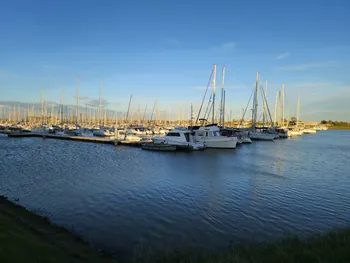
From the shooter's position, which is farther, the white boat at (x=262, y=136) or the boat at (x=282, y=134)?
the boat at (x=282, y=134)

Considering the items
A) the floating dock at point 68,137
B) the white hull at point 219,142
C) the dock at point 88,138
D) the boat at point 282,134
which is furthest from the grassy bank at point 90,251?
the boat at point 282,134

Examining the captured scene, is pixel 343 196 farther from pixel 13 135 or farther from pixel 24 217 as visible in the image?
pixel 13 135

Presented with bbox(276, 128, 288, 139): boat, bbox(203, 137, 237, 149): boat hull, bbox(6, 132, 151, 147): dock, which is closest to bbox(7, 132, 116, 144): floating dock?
bbox(6, 132, 151, 147): dock

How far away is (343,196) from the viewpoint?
17188mm

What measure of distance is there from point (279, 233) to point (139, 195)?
845 cm

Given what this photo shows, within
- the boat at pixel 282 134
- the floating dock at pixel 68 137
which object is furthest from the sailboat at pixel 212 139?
the boat at pixel 282 134

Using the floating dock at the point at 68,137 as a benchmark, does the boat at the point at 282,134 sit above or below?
above

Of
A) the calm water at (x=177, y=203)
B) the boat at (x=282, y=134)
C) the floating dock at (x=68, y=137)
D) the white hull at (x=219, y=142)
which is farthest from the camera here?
the boat at (x=282, y=134)

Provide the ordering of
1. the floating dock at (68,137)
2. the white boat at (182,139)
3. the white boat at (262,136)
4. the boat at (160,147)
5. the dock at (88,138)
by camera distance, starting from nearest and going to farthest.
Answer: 1. the boat at (160,147)
2. the white boat at (182,139)
3. the dock at (88,138)
4. the floating dock at (68,137)
5. the white boat at (262,136)

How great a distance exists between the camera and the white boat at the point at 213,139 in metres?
48.3

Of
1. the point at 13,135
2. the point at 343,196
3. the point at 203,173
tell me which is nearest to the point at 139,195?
the point at 203,173

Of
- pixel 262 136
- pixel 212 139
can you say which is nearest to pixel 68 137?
pixel 212 139

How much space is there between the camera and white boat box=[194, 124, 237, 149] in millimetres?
48281

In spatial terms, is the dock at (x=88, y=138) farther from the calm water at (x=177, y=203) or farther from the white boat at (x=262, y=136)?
the white boat at (x=262, y=136)
